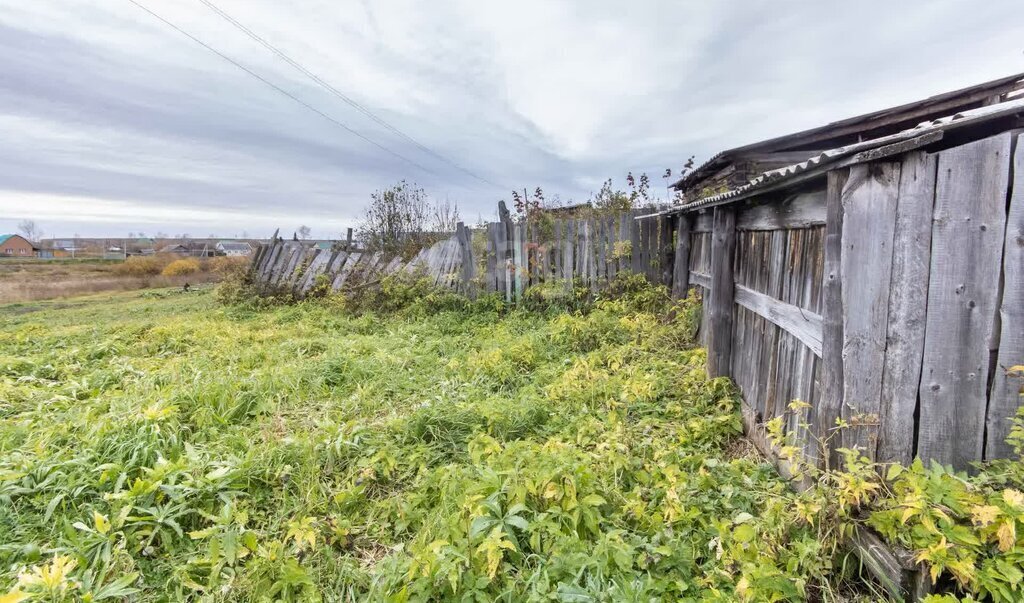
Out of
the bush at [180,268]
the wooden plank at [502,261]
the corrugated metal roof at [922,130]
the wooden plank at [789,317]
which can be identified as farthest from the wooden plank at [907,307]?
the bush at [180,268]

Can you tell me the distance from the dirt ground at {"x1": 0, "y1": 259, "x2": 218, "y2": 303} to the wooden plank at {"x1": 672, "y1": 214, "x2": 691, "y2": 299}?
2016cm

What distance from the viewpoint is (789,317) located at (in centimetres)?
282

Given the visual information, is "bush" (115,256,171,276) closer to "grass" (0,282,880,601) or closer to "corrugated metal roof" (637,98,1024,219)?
"grass" (0,282,880,601)

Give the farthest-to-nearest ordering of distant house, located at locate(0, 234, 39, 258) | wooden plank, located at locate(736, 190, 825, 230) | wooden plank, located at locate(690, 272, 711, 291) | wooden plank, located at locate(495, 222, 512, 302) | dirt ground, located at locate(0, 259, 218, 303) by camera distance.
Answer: distant house, located at locate(0, 234, 39, 258)
dirt ground, located at locate(0, 259, 218, 303)
wooden plank, located at locate(495, 222, 512, 302)
wooden plank, located at locate(690, 272, 711, 291)
wooden plank, located at locate(736, 190, 825, 230)

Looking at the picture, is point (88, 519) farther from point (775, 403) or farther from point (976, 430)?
point (976, 430)

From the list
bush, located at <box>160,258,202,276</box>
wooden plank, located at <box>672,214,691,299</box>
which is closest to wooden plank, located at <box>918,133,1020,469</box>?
wooden plank, located at <box>672,214,691,299</box>

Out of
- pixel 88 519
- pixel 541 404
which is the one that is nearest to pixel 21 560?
pixel 88 519

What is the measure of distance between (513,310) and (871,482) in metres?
6.35

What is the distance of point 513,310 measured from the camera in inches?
317

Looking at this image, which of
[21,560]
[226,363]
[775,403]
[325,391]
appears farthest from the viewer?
[226,363]

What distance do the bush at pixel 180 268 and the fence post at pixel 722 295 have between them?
2652 centimetres

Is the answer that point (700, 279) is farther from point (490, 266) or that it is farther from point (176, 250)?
point (176, 250)

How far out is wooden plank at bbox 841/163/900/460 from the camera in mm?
1929

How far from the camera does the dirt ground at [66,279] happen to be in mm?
17625
